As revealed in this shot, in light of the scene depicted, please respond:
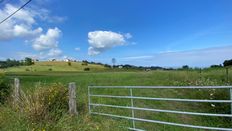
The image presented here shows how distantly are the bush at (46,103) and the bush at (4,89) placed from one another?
312cm

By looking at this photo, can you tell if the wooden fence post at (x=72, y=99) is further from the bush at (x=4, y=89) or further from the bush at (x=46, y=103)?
the bush at (x=4, y=89)

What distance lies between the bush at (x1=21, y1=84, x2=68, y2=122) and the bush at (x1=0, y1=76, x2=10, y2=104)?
10.2ft

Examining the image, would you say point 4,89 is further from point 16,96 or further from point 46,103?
point 46,103

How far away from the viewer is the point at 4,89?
15.6m

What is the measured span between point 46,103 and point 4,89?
4.85 m

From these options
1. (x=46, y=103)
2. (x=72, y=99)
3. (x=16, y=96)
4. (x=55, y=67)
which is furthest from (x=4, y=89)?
(x=55, y=67)

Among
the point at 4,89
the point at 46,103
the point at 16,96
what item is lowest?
the point at 46,103

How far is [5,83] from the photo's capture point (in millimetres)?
15797

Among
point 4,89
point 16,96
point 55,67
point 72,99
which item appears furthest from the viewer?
point 55,67

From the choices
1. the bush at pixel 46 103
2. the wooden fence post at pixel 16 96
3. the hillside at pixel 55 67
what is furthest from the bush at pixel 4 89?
the hillside at pixel 55 67

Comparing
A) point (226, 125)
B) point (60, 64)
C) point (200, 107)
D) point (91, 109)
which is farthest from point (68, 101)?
point (60, 64)

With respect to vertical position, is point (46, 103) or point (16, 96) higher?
point (16, 96)

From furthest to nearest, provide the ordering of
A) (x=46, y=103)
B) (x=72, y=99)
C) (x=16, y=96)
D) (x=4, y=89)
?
(x=4, y=89), (x=16, y=96), (x=72, y=99), (x=46, y=103)

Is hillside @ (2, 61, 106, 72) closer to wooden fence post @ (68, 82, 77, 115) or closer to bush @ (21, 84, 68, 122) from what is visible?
bush @ (21, 84, 68, 122)
